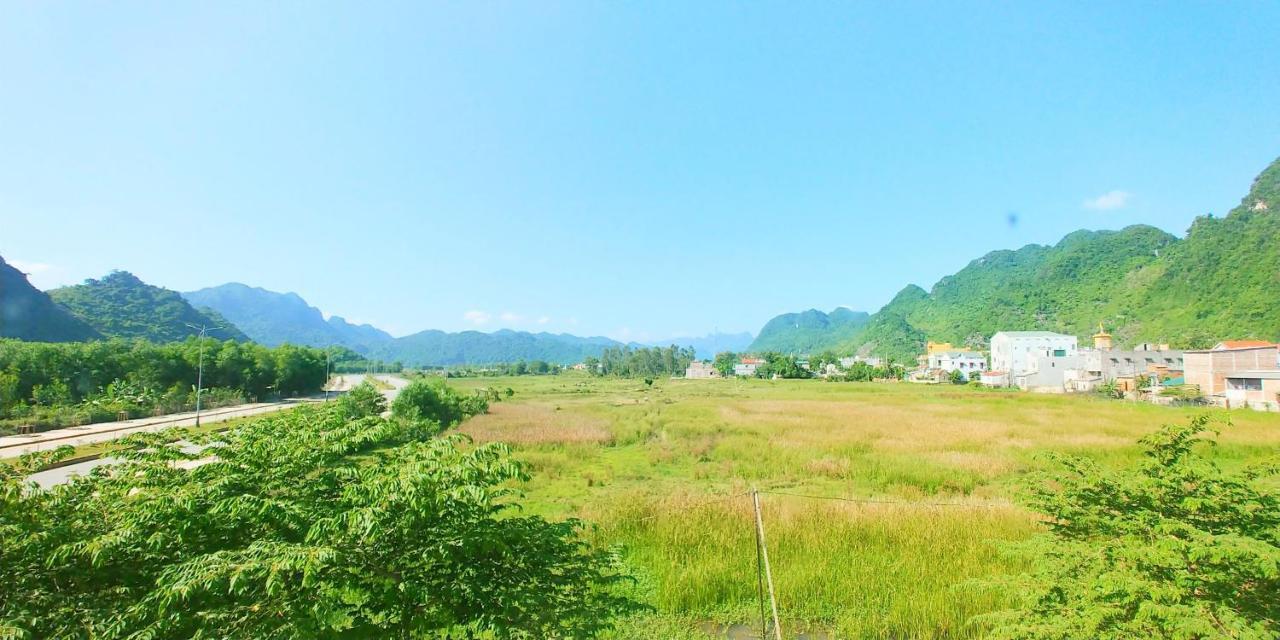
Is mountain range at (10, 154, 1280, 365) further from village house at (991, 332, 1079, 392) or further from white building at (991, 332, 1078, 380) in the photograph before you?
village house at (991, 332, 1079, 392)

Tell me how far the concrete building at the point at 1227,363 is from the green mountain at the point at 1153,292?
2730cm

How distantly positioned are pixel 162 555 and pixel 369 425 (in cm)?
194

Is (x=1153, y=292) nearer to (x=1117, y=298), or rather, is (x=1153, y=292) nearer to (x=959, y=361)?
(x=1117, y=298)

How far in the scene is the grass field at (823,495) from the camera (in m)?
7.08

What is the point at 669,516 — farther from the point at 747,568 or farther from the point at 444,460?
the point at 444,460

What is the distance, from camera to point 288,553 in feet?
9.43

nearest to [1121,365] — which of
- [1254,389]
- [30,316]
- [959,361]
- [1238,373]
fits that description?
[1238,373]

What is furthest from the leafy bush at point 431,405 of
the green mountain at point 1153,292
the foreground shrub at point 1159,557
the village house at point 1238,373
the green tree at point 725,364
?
the green tree at point 725,364

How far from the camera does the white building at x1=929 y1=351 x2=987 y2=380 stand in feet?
310

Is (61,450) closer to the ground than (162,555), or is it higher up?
higher up

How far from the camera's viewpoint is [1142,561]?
14.2ft

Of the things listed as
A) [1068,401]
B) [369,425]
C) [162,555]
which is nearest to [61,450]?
[162,555]

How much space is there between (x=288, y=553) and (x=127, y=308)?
100m

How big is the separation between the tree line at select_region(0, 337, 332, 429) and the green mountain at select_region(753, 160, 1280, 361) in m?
107
